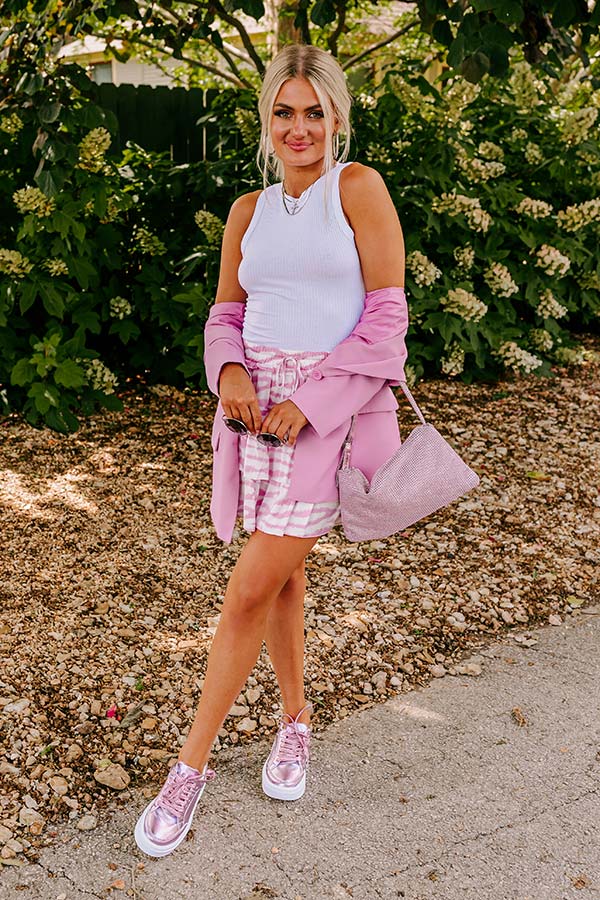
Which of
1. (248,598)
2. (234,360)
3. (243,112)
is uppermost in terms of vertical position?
(243,112)

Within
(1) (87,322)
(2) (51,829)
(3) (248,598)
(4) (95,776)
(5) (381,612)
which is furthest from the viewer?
(1) (87,322)

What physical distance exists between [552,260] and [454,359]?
92cm

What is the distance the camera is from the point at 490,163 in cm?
604

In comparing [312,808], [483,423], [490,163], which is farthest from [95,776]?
[490,163]

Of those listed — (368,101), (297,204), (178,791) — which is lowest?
(178,791)

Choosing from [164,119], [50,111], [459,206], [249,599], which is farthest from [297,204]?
[164,119]

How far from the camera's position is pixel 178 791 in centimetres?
241

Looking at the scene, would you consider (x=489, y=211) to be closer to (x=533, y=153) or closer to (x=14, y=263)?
(x=533, y=153)

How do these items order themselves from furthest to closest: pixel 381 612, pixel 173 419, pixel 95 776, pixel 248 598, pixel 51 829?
pixel 173 419, pixel 381 612, pixel 95 776, pixel 51 829, pixel 248 598

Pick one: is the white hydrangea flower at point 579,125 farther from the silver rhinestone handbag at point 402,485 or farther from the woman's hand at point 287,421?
the woman's hand at point 287,421

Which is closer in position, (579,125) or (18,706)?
(18,706)

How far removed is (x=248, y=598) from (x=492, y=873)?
927 millimetres

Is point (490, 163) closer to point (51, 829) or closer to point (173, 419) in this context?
point (173, 419)

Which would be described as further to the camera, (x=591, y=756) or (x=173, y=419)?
(x=173, y=419)
